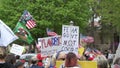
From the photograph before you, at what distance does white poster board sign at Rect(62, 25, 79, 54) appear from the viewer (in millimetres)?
10398

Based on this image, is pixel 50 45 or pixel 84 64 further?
pixel 50 45

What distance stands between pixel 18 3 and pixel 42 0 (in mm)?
2412

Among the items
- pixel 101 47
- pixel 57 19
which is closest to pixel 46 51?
pixel 57 19

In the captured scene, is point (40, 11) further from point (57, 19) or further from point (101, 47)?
point (101, 47)

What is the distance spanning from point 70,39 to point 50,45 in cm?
162

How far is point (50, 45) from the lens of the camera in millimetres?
12094

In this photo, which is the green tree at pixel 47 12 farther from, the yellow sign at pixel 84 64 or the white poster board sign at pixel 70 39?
the yellow sign at pixel 84 64

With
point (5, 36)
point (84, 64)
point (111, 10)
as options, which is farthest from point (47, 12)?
point (5, 36)

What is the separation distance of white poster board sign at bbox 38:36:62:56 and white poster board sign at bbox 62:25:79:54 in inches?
45.1

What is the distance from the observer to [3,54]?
7449 millimetres

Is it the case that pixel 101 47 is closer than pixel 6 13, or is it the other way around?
pixel 6 13

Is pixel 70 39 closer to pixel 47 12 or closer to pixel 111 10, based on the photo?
pixel 111 10

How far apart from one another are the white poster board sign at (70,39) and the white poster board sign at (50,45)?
3.76 feet

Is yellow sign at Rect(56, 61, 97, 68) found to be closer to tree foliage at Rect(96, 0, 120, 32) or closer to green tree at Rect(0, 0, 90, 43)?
tree foliage at Rect(96, 0, 120, 32)
